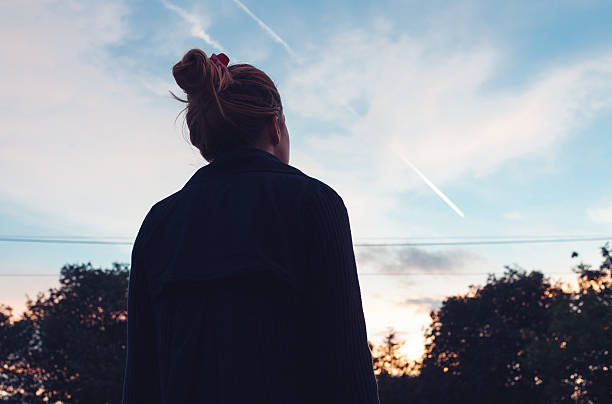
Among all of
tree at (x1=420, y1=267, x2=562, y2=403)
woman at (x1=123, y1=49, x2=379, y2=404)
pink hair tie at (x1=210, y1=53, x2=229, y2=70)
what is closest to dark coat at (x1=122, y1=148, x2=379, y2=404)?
woman at (x1=123, y1=49, x2=379, y2=404)

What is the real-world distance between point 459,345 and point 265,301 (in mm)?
48448

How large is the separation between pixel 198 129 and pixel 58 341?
47334 millimetres

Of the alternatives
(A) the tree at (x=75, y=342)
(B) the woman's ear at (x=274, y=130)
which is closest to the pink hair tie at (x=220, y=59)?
(B) the woman's ear at (x=274, y=130)

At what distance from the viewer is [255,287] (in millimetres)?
1404

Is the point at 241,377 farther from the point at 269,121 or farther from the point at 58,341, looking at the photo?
the point at 58,341

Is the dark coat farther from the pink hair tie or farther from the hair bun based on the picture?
the pink hair tie

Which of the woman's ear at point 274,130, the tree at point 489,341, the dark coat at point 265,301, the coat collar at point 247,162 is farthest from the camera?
the tree at point 489,341

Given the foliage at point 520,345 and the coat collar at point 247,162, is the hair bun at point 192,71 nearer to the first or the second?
the coat collar at point 247,162

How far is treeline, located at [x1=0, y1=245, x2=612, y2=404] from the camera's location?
133 feet

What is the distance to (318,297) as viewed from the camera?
1.40 meters

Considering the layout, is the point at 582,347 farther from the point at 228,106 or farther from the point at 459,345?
the point at 228,106

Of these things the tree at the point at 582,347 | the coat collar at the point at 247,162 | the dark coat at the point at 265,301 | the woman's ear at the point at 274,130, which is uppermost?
the tree at the point at 582,347

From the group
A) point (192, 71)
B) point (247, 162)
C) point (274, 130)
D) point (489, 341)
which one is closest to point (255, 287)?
point (247, 162)

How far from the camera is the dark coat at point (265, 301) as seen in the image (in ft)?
4.45
